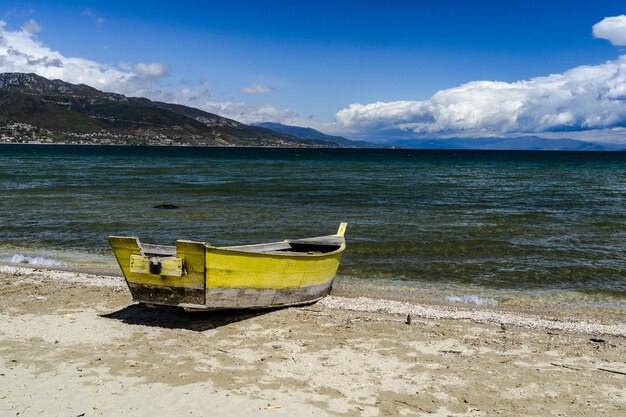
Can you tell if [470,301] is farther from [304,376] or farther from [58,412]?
[58,412]

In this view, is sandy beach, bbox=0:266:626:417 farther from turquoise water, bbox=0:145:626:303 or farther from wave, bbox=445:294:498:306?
turquoise water, bbox=0:145:626:303

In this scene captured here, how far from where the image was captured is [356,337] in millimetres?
10656

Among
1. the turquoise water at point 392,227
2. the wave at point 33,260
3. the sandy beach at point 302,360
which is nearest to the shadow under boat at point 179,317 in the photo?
the sandy beach at point 302,360

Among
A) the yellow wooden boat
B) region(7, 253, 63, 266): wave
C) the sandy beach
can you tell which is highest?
the yellow wooden boat

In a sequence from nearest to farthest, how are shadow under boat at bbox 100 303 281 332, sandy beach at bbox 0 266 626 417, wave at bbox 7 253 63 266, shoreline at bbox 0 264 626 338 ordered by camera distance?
sandy beach at bbox 0 266 626 417
shadow under boat at bbox 100 303 281 332
shoreline at bbox 0 264 626 338
wave at bbox 7 253 63 266

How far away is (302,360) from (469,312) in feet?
18.0

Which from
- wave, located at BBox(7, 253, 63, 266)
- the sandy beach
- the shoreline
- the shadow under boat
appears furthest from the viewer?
wave, located at BBox(7, 253, 63, 266)

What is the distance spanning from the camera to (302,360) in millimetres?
9328

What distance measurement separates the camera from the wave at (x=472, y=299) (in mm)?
13945

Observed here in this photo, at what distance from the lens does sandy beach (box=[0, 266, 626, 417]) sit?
25.1ft

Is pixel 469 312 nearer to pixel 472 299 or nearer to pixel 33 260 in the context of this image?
pixel 472 299

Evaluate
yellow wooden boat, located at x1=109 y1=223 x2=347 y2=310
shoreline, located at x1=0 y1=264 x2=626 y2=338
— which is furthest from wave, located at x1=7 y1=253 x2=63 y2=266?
yellow wooden boat, located at x1=109 y1=223 x2=347 y2=310

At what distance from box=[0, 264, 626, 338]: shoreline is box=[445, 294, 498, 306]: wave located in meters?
0.34

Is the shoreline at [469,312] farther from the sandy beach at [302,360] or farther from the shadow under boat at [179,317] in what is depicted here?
the shadow under boat at [179,317]
